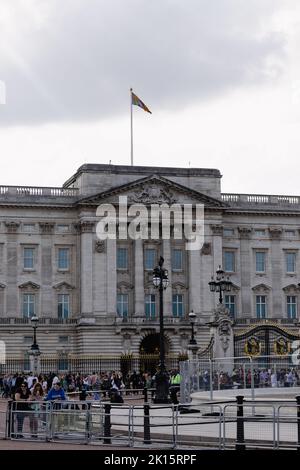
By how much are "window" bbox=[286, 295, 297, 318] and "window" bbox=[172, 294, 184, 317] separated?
10.1 m

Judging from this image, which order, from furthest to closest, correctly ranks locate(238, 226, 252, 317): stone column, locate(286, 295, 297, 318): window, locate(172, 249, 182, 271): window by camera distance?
locate(286, 295, 297, 318): window, locate(238, 226, 252, 317): stone column, locate(172, 249, 182, 271): window

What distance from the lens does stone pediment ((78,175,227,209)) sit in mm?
86688

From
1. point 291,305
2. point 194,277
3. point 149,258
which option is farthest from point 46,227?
point 291,305

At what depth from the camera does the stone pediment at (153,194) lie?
3413 inches

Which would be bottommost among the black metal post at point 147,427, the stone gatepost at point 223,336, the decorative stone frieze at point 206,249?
the black metal post at point 147,427

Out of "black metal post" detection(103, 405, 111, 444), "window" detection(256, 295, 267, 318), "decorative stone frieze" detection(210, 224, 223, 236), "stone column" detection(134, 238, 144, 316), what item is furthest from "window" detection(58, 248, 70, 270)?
"black metal post" detection(103, 405, 111, 444)

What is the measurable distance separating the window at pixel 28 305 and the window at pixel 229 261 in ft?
56.7

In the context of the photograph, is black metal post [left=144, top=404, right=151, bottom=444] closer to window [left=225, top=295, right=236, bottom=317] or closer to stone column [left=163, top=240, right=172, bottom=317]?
stone column [left=163, top=240, right=172, bottom=317]

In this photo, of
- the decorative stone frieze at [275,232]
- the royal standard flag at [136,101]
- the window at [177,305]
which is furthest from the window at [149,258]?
the royal standard flag at [136,101]

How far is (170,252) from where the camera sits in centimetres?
8912

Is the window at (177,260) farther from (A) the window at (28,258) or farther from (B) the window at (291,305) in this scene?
(A) the window at (28,258)

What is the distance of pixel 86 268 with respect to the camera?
86.1m

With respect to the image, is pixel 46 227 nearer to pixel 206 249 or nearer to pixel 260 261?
pixel 206 249
